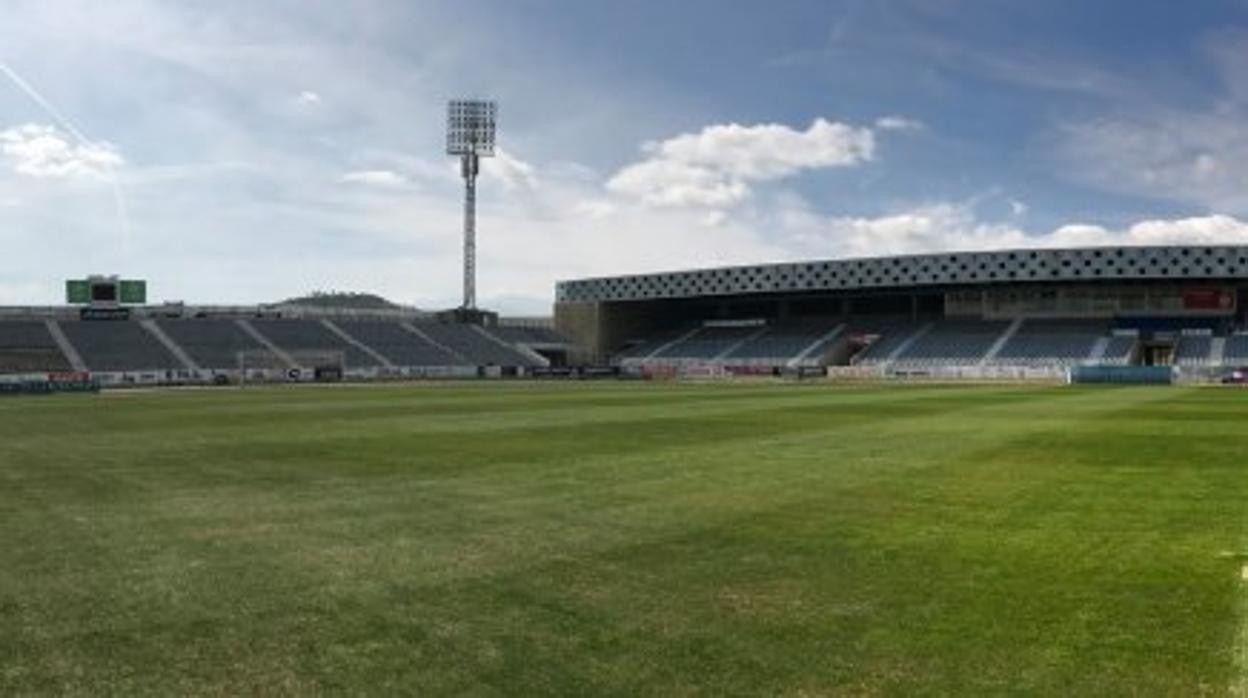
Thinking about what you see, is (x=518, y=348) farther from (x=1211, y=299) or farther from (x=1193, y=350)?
(x=1211, y=299)

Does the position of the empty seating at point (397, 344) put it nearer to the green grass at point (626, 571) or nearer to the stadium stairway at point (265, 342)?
the stadium stairway at point (265, 342)

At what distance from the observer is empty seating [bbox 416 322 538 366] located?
116062 mm

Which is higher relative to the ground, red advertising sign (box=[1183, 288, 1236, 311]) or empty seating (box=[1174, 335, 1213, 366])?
red advertising sign (box=[1183, 288, 1236, 311])

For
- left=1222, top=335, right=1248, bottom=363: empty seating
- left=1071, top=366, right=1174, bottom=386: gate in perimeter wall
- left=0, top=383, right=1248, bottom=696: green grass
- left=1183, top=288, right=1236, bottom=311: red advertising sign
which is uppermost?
left=1183, top=288, right=1236, bottom=311: red advertising sign

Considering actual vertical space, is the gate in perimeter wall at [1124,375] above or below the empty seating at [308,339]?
below

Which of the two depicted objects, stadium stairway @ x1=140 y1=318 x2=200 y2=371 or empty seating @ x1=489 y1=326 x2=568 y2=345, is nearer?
stadium stairway @ x1=140 y1=318 x2=200 y2=371

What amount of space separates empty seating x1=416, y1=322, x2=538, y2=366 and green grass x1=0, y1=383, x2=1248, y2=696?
90.9 m

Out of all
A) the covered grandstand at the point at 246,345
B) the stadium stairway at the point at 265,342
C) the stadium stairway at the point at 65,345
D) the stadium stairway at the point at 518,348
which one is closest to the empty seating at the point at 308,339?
the covered grandstand at the point at 246,345

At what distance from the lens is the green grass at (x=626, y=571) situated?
25.8ft

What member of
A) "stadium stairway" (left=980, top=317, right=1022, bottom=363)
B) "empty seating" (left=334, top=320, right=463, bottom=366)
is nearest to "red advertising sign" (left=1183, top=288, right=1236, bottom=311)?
"stadium stairway" (left=980, top=317, right=1022, bottom=363)

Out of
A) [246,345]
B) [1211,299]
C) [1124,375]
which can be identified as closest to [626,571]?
[1124,375]

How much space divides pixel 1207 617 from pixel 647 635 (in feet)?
14.9

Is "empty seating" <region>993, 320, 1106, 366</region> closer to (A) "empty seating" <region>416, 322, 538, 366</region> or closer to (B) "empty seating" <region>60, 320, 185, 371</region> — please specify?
(A) "empty seating" <region>416, 322, 538, 366</region>

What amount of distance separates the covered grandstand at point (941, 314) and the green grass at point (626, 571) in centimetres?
7708
